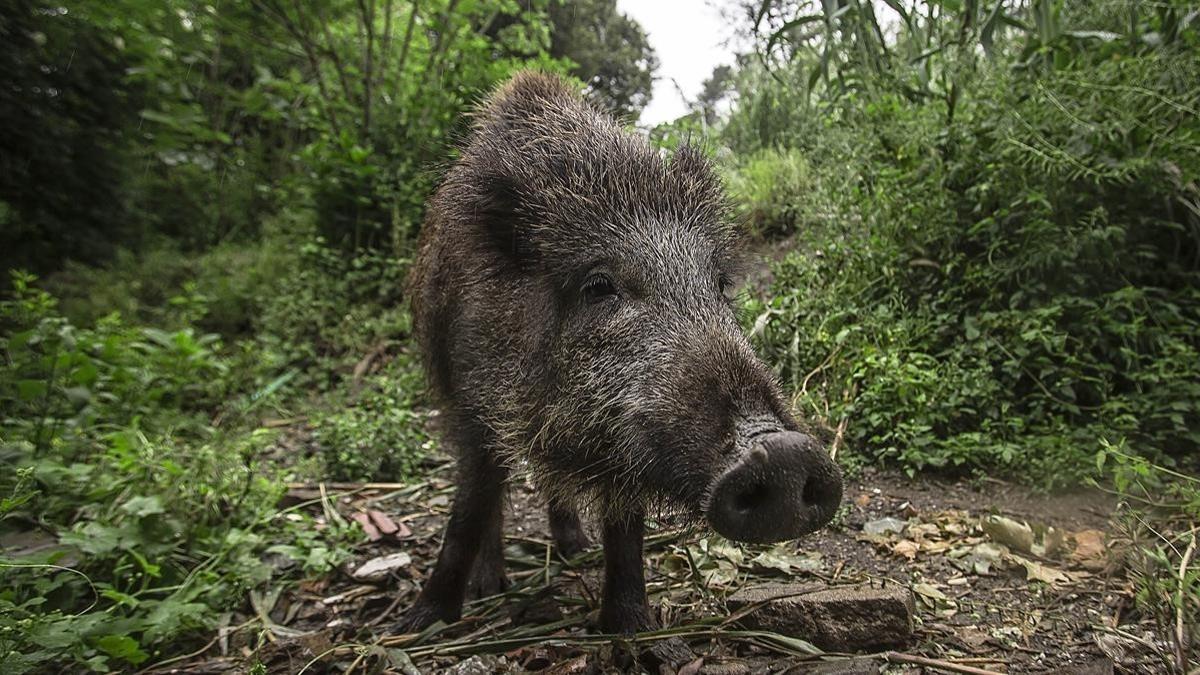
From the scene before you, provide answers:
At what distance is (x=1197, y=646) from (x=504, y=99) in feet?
10.5

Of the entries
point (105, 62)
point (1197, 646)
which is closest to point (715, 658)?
point (1197, 646)

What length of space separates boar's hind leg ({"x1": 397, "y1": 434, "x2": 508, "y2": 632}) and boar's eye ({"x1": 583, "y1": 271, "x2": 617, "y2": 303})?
0.87 m

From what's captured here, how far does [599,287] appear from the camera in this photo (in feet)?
7.95

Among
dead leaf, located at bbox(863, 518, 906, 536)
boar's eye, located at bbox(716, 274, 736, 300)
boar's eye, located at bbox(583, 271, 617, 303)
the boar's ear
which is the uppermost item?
the boar's ear

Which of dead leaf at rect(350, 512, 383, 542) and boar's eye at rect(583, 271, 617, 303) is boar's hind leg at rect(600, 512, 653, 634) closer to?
boar's eye at rect(583, 271, 617, 303)

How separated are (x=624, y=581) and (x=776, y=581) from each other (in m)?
0.70

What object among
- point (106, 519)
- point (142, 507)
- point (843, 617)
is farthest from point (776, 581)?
point (106, 519)

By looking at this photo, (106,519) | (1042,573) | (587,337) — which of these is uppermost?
(587,337)

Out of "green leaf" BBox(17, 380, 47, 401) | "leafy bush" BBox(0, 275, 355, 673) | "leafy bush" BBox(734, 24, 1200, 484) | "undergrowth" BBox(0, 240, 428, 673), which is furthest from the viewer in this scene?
"leafy bush" BBox(734, 24, 1200, 484)

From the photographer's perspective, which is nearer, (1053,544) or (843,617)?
(843,617)

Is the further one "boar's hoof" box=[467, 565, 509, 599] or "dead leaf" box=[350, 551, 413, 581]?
"dead leaf" box=[350, 551, 413, 581]

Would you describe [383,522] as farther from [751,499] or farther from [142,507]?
[751,499]

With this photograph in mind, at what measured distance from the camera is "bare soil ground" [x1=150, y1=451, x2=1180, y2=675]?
2.30 metres

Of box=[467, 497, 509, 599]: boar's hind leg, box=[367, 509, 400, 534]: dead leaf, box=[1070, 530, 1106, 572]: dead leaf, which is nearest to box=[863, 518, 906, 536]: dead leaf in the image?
box=[1070, 530, 1106, 572]: dead leaf
